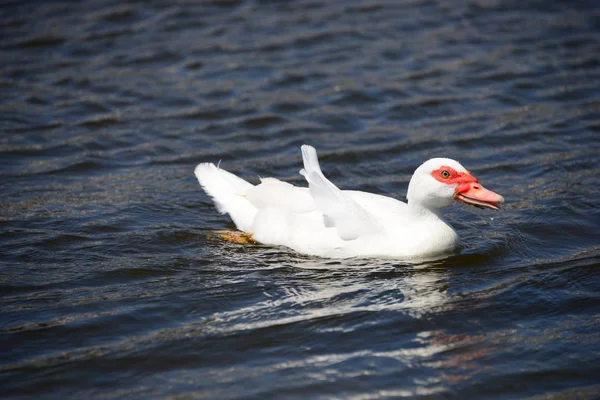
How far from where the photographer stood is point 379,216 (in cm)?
693

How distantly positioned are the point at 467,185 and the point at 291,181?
2.74 metres

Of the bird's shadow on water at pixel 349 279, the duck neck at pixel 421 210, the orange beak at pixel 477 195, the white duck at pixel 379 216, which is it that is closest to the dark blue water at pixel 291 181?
the bird's shadow on water at pixel 349 279

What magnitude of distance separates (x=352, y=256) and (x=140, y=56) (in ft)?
23.4

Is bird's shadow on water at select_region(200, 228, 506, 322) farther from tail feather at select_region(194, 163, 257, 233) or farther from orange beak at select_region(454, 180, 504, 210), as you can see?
orange beak at select_region(454, 180, 504, 210)

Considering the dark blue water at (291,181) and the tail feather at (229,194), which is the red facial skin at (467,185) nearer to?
the dark blue water at (291,181)

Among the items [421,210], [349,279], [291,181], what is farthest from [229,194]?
[421,210]

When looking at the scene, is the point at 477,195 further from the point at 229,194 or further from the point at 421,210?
the point at 229,194

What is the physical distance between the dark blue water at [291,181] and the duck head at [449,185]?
22.0 inches

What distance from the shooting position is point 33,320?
233 inches

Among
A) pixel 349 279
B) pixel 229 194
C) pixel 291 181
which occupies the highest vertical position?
pixel 229 194

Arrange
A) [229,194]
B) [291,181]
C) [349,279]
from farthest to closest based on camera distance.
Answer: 1. [291,181]
2. [229,194]
3. [349,279]

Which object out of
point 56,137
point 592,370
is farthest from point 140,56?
point 592,370

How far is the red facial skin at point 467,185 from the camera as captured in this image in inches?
262

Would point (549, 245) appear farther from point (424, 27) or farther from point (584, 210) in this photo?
point (424, 27)
